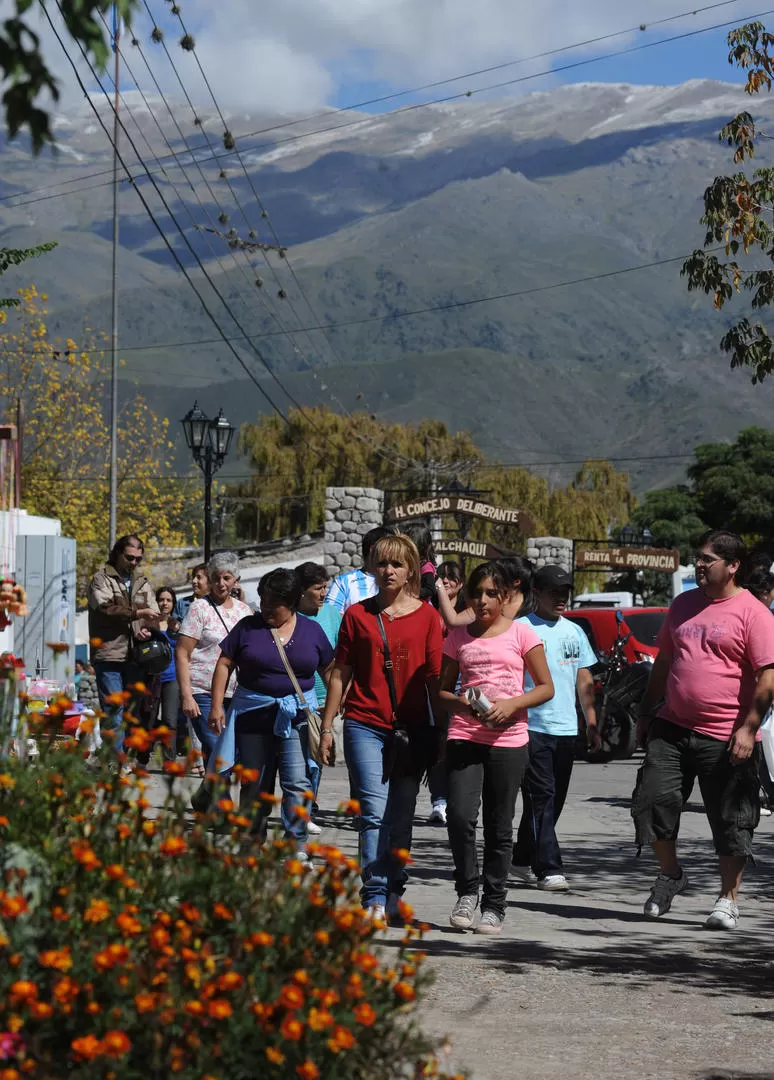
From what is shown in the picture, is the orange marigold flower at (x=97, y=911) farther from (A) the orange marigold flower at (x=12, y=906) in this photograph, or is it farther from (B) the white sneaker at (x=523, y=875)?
(B) the white sneaker at (x=523, y=875)

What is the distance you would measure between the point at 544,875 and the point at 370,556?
2.42 m

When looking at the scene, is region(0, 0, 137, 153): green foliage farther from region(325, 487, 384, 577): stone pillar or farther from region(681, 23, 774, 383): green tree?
region(325, 487, 384, 577): stone pillar

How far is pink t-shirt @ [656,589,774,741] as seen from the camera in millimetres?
7824

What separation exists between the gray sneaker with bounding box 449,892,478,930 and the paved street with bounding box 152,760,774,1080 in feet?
0.22

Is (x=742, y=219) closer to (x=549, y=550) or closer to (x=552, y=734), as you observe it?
(x=552, y=734)

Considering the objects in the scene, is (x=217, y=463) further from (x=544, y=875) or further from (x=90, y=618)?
(x=544, y=875)

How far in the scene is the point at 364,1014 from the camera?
3.43 meters

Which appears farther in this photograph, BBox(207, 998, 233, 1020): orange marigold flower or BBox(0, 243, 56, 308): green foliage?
BBox(0, 243, 56, 308): green foliage

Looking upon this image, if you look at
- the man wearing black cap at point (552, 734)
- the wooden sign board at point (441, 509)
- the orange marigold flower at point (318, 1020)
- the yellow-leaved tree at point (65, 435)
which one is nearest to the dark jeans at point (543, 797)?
the man wearing black cap at point (552, 734)

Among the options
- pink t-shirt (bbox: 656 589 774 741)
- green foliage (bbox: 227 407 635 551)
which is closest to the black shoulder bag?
pink t-shirt (bbox: 656 589 774 741)

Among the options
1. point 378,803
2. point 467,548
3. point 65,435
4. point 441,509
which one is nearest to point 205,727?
point 378,803

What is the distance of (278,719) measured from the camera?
8398 mm

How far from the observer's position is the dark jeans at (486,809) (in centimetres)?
766

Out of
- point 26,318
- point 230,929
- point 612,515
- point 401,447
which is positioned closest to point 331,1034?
point 230,929
